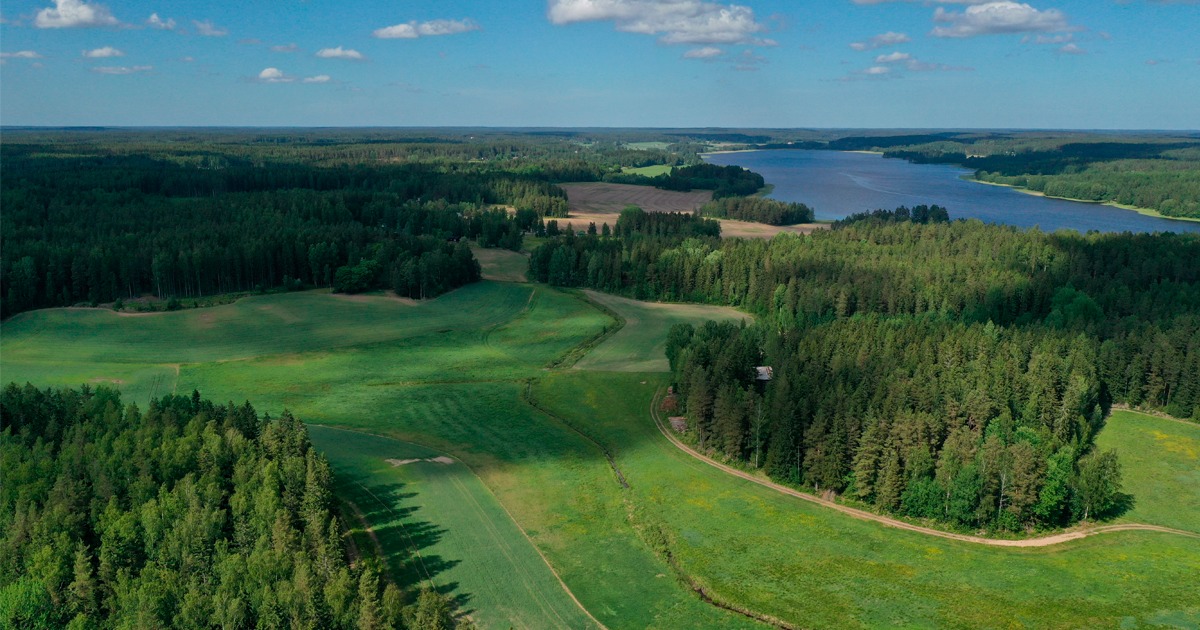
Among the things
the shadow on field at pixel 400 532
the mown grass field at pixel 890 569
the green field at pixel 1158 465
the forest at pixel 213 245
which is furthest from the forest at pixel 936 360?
the shadow on field at pixel 400 532

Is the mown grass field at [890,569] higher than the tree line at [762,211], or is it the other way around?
the tree line at [762,211]

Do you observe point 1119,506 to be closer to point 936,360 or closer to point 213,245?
point 936,360

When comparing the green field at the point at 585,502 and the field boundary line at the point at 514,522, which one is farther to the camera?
the green field at the point at 585,502

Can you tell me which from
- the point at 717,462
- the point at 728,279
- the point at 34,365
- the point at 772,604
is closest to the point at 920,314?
the point at 728,279

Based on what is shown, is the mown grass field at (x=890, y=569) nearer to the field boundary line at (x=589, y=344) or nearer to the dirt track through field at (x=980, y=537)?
the dirt track through field at (x=980, y=537)

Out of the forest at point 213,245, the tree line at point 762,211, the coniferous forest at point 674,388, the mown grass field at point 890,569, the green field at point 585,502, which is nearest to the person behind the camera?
the coniferous forest at point 674,388

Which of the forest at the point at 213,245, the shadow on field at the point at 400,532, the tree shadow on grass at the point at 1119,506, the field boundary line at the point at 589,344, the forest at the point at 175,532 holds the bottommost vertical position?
the tree shadow on grass at the point at 1119,506

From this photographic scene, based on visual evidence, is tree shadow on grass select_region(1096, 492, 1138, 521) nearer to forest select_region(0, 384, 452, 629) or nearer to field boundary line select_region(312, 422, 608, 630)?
field boundary line select_region(312, 422, 608, 630)
